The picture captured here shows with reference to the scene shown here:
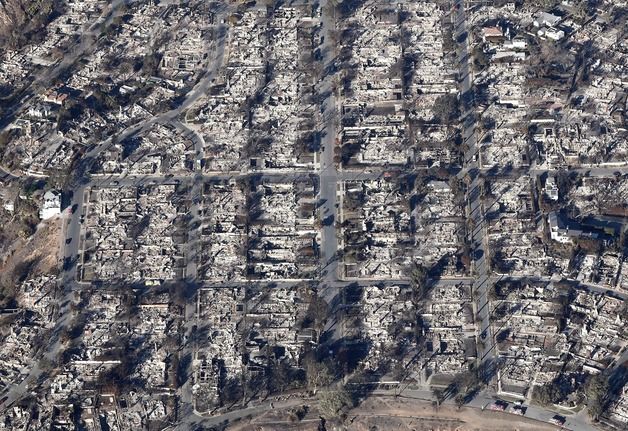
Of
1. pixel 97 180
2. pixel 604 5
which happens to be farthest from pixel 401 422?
pixel 604 5

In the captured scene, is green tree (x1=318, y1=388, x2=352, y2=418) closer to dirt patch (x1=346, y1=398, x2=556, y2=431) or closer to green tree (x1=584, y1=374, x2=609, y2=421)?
dirt patch (x1=346, y1=398, x2=556, y2=431)

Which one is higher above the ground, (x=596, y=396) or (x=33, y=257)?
(x=33, y=257)

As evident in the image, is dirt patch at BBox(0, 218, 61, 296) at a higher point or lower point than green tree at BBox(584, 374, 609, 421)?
higher

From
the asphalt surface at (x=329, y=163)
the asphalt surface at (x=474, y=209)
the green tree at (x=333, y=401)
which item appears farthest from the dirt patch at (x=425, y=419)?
the asphalt surface at (x=329, y=163)

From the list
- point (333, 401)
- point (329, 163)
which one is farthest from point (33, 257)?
point (333, 401)

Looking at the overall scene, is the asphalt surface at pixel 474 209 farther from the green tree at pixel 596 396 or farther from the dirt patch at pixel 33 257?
the dirt patch at pixel 33 257

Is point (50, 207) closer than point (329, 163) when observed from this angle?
Yes

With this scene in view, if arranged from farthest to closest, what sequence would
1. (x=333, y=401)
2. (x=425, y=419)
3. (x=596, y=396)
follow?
(x=425, y=419) → (x=333, y=401) → (x=596, y=396)

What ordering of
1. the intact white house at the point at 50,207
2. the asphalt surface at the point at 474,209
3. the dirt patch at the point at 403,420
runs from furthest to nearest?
1. the intact white house at the point at 50,207
2. the asphalt surface at the point at 474,209
3. the dirt patch at the point at 403,420

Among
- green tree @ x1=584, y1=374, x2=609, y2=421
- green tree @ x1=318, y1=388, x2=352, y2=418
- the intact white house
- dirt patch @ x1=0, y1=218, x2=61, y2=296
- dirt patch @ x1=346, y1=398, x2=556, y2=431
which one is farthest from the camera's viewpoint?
the intact white house

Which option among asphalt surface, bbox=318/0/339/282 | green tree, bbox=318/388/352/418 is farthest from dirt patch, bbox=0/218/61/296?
green tree, bbox=318/388/352/418

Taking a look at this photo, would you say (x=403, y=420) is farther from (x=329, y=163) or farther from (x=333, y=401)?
(x=329, y=163)

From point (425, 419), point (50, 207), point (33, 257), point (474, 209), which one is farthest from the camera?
point (50, 207)
